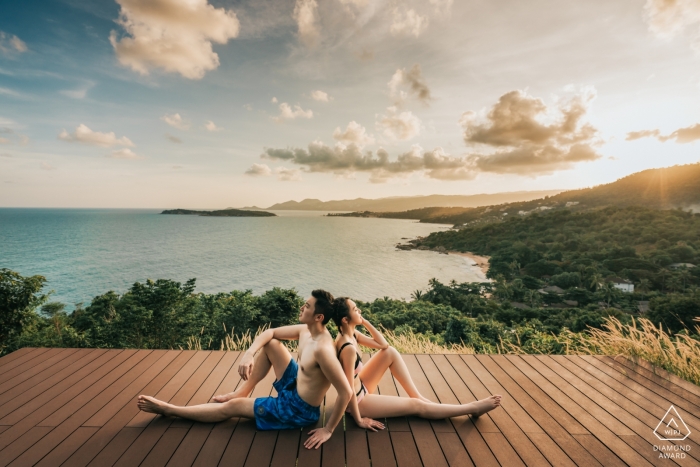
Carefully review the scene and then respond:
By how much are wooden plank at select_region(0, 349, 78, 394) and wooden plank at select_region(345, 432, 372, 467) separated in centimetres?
336

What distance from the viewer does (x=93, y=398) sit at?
2.91m

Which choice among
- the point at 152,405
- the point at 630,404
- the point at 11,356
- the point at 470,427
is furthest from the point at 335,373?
the point at 11,356

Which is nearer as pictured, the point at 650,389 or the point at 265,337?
the point at 265,337

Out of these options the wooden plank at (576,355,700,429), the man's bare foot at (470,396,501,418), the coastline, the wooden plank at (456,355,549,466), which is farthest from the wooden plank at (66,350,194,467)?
the coastline

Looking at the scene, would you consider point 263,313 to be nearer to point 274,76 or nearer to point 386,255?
point 274,76

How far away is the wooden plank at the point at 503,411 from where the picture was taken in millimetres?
2273

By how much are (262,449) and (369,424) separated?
803 millimetres

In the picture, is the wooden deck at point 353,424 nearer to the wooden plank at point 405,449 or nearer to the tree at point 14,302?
the wooden plank at point 405,449

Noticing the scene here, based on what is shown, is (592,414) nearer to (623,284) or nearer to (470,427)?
(470,427)

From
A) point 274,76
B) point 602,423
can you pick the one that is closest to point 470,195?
point 274,76

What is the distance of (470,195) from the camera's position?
160500mm

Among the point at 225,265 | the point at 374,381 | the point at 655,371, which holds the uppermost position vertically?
the point at 374,381

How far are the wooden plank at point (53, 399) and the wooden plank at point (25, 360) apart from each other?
70cm

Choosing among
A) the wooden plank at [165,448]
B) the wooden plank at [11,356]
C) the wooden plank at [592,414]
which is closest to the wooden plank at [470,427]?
the wooden plank at [592,414]
